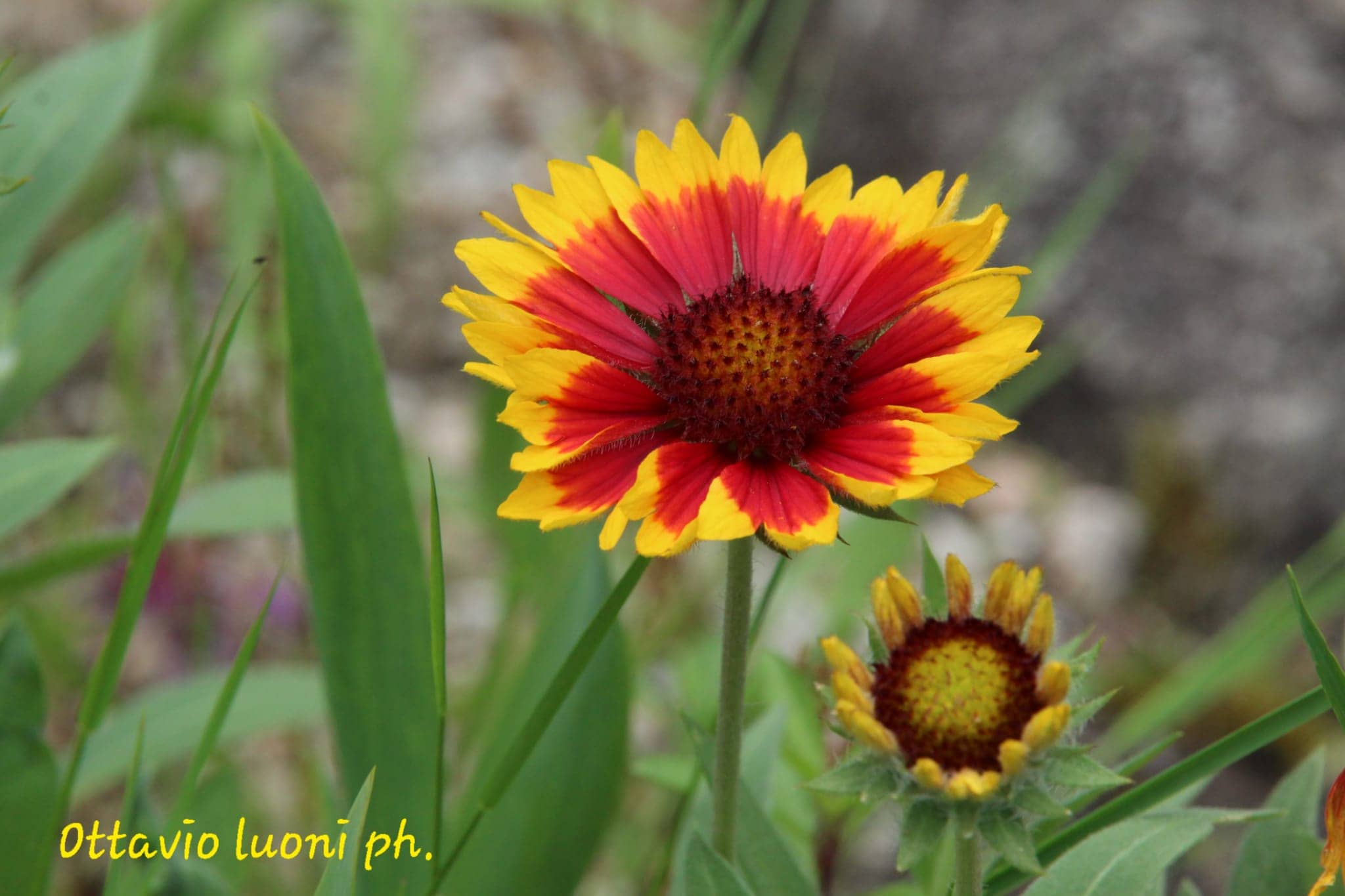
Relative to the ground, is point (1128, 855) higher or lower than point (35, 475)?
lower

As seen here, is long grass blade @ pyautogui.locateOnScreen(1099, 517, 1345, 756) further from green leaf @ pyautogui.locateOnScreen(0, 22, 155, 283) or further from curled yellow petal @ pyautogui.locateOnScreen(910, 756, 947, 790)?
green leaf @ pyautogui.locateOnScreen(0, 22, 155, 283)

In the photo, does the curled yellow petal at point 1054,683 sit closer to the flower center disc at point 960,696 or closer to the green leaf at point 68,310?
the flower center disc at point 960,696

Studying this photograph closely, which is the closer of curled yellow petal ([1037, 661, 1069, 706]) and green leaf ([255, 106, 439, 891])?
curled yellow petal ([1037, 661, 1069, 706])

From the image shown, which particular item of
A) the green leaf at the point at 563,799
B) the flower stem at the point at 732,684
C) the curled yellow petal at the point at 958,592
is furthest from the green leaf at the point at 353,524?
the curled yellow petal at the point at 958,592

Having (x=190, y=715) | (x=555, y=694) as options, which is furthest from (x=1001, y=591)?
(x=190, y=715)

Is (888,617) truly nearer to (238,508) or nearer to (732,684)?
(732,684)

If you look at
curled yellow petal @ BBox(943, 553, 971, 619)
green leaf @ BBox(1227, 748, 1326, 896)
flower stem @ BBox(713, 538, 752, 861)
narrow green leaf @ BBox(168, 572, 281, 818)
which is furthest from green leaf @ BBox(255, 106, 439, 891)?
green leaf @ BBox(1227, 748, 1326, 896)
